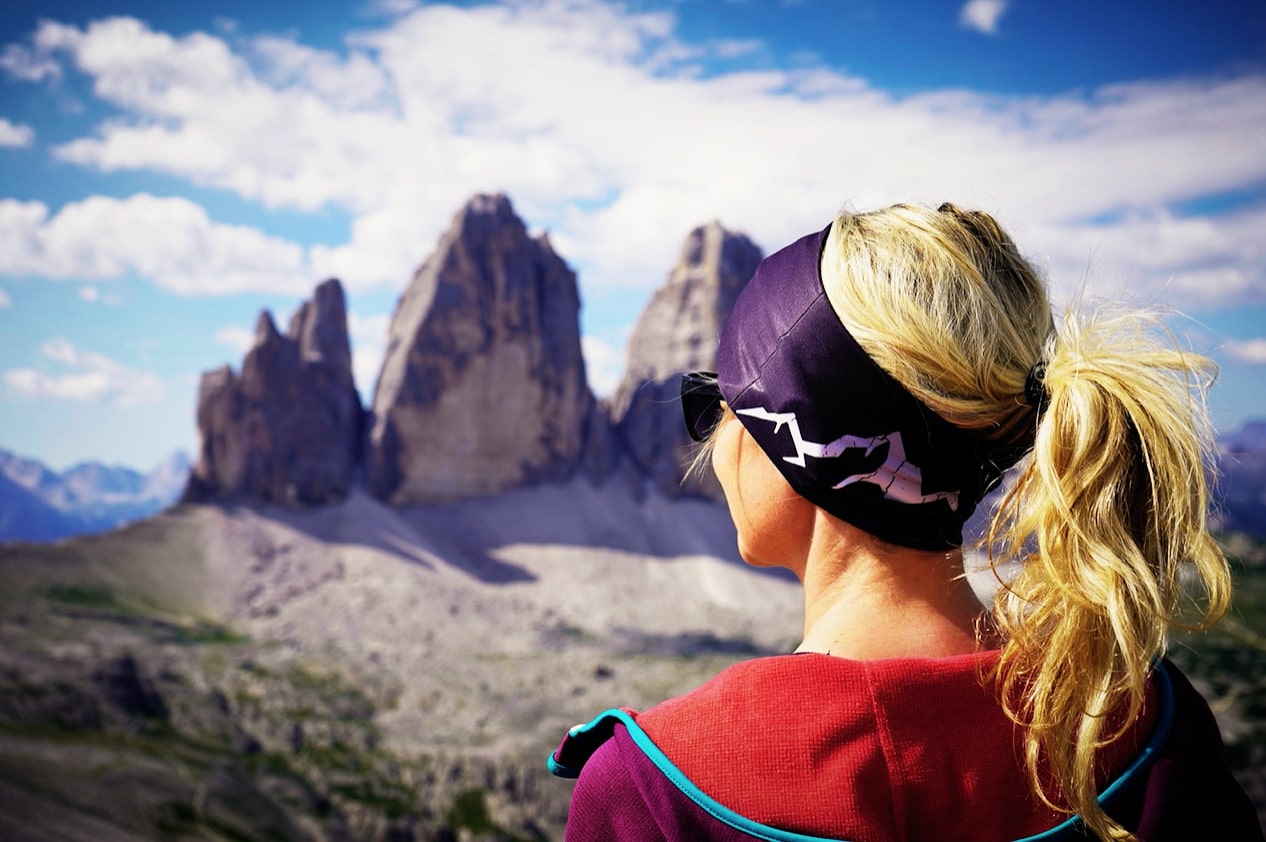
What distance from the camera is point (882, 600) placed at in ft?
5.56

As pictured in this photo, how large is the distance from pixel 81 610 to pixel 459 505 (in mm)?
27596

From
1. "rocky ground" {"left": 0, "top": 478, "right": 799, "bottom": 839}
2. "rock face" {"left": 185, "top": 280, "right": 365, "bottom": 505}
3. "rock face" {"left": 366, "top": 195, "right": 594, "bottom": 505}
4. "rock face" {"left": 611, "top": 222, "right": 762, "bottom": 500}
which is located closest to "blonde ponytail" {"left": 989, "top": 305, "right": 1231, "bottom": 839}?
"rocky ground" {"left": 0, "top": 478, "right": 799, "bottom": 839}

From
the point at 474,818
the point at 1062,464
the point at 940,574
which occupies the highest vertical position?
the point at 1062,464

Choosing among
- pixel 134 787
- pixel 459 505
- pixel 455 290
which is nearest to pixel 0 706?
pixel 134 787

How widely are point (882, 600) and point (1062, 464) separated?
392 millimetres

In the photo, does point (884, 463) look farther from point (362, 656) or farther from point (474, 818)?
point (362, 656)

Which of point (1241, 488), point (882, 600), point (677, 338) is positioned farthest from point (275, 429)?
point (1241, 488)

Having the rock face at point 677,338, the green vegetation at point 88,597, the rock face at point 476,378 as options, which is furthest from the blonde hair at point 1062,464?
the rock face at point 677,338

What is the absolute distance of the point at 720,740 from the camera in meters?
1.40

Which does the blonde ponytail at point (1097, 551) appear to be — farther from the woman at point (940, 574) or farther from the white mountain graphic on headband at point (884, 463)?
the white mountain graphic on headband at point (884, 463)

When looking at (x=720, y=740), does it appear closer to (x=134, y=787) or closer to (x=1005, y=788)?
(x=1005, y=788)

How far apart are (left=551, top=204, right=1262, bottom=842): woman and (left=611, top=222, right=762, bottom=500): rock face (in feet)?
242

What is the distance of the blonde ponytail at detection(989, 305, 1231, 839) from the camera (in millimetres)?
1479

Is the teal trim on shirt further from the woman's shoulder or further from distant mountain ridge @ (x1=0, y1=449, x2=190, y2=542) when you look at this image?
distant mountain ridge @ (x1=0, y1=449, x2=190, y2=542)
